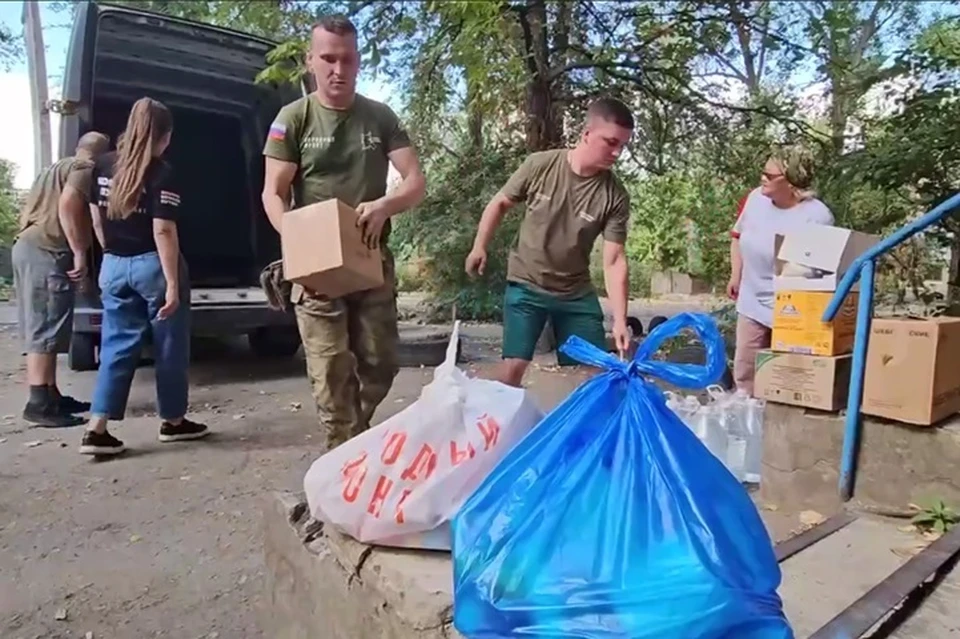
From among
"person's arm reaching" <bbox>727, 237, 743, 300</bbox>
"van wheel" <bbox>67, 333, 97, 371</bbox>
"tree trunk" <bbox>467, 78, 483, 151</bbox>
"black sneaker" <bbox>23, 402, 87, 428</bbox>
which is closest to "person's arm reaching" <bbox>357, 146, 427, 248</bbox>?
"person's arm reaching" <bbox>727, 237, 743, 300</bbox>

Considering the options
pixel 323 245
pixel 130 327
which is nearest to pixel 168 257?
pixel 130 327

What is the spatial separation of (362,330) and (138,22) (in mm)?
3815

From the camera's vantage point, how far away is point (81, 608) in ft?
8.04

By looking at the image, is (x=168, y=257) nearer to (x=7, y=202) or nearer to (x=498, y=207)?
(x=498, y=207)

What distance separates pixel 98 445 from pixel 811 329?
10.6ft

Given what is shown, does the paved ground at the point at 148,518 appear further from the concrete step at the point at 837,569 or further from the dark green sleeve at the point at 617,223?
the concrete step at the point at 837,569

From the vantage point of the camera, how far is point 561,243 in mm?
3373

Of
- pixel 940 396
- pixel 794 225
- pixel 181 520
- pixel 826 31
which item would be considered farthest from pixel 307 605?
pixel 826 31

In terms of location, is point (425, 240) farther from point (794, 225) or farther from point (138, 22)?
point (794, 225)

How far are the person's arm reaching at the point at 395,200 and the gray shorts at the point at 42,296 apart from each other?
2.62 meters

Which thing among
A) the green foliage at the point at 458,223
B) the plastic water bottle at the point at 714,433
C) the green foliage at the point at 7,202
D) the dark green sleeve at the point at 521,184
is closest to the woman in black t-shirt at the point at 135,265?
the dark green sleeve at the point at 521,184

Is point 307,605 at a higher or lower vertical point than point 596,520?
lower

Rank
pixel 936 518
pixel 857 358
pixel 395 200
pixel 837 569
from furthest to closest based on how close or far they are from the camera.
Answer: pixel 395 200, pixel 857 358, pixel 936 518, pixel 837 569

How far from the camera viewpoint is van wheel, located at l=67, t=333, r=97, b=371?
17.6 ft
